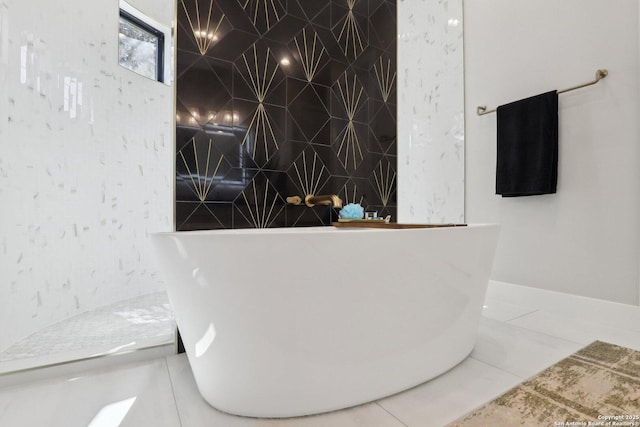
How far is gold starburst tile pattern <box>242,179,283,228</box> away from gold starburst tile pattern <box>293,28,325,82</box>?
81cm

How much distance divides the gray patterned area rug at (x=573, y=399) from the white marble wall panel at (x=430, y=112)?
148cm

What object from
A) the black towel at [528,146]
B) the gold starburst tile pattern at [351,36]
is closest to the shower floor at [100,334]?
the gold starburst tile pattern at [351,36]

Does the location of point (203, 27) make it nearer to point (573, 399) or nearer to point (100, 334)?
point (100, 334)

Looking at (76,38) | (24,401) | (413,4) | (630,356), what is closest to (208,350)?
A: (24,401)

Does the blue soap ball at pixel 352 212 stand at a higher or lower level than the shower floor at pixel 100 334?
higher

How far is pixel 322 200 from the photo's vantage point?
6.82 feet

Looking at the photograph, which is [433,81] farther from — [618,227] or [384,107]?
[618,227]

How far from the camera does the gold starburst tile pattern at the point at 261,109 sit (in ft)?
6.29

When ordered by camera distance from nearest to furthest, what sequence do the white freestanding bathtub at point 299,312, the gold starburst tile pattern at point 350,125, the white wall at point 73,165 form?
1. the white freestanding bathtub at point 299,312
2. the white wall at point 73,165
3. the gold starburst tile pattern at point 350,125

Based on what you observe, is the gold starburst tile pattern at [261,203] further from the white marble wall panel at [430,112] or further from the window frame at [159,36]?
the white marble wall panel at [430,112]

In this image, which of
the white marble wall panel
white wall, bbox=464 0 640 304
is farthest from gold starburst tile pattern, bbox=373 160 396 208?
white wall, bbox=464 0 640 304

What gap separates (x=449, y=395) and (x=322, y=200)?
4.13 ft

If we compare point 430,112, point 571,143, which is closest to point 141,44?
point 430,112

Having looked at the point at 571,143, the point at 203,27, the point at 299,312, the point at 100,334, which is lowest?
the point at 100,334
